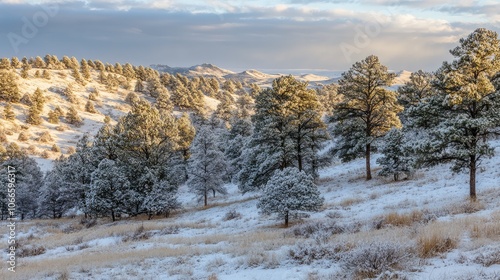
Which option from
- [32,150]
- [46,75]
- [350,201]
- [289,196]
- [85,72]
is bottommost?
[350,201]

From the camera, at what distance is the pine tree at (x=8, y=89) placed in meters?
70.8

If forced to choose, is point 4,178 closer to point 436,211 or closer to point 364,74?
point 364,74

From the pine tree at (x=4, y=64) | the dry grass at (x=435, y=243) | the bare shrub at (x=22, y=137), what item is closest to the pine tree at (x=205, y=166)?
the dry grass at (x=435, y=243)

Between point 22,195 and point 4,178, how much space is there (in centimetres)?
303

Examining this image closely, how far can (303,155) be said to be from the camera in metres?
29.0

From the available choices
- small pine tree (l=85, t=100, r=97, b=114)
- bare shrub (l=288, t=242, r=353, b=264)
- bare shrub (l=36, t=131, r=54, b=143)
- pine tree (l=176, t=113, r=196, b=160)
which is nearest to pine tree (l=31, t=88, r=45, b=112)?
bare shrub (l=36, t=131, r=54, b=143)

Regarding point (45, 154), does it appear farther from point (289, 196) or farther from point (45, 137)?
point (289, 196)

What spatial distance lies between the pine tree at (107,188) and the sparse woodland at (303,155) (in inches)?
3.9

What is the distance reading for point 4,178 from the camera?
4325cm

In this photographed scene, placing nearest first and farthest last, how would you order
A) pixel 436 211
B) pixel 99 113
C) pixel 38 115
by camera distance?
pixel 436 211 < pixel 38 115 < pixel 99 113

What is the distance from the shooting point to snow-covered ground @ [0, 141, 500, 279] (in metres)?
7.23

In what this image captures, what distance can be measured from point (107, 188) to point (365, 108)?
23.9 metres

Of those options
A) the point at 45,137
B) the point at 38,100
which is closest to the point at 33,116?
the point at 38,100

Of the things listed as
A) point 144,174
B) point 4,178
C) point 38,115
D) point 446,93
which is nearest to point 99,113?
point 38,115
